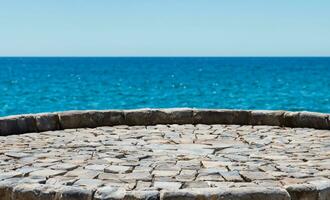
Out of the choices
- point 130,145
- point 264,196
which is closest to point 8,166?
point 130,145

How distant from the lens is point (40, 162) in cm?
789

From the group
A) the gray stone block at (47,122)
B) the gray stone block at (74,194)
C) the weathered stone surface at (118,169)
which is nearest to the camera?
the gray stone block at (74,194)

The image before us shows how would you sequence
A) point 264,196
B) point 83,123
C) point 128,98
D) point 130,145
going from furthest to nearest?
point 128,98
point 83,123
point 130,145
point 264,196

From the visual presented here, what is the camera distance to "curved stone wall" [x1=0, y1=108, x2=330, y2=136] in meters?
11.1

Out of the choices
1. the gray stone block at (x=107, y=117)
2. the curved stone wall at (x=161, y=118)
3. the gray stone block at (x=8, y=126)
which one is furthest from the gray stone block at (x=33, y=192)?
the gray stone block at (x=107, y=117)

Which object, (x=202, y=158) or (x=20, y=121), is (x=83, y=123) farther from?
(x=202, y=158)

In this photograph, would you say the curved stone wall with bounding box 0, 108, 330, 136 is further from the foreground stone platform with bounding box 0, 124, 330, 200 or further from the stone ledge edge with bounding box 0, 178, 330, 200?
the stone ledge edge with bounding box 0, 178, 330, 200

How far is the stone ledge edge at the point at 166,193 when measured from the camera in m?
5.86

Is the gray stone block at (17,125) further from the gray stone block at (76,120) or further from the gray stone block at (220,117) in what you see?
the gray stone block at (220,117)

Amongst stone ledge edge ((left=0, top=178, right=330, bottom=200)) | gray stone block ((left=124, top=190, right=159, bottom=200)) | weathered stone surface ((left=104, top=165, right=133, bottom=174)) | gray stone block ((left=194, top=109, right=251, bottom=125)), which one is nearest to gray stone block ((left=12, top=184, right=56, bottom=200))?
stone ledge edge ((left=0, top=178, right=330, bottom=200))

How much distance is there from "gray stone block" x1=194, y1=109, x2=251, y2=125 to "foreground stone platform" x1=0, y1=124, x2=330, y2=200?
1.92 ft

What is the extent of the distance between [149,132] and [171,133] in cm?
39

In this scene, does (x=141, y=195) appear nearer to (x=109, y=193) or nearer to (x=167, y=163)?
(x=109, y=193)

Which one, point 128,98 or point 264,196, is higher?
point 264,196
